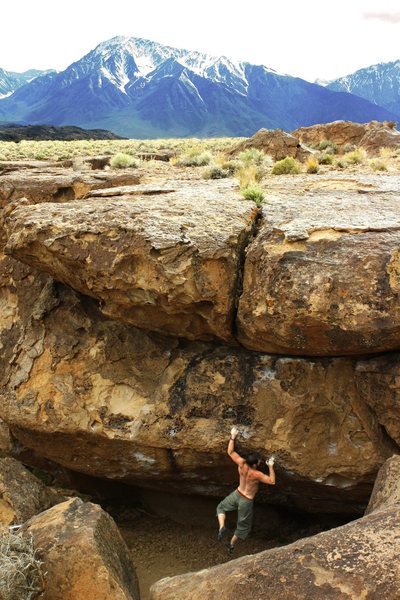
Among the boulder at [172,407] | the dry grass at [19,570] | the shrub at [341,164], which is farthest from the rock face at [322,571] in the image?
the shrub at [341,164]

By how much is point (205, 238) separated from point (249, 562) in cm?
353

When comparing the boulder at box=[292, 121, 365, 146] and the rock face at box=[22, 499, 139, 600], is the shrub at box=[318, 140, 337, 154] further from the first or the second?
the rock face at box=[22, 499, 139, 600]

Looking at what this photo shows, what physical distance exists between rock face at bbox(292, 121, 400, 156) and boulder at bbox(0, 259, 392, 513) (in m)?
16.1

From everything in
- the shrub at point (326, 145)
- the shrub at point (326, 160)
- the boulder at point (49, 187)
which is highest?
the shrub at point (326, 145)

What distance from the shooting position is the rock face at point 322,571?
4195 mm

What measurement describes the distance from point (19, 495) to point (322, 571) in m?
4.78

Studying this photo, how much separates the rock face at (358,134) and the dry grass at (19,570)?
63.1 ft

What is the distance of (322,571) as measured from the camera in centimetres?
436

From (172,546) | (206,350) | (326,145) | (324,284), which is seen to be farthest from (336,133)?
(324,284)

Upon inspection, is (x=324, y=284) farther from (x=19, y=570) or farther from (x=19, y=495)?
(x=19, y=495)

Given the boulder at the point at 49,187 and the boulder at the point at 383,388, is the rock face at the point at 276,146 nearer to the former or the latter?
the boulder at the point at 49,187

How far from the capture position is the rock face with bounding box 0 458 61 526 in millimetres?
7305

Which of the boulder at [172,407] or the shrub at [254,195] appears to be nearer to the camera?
the boulder at [172,407]

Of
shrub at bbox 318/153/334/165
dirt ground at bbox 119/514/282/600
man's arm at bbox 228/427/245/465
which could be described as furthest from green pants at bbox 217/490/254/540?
shrub at bbox 318/153/334/165
